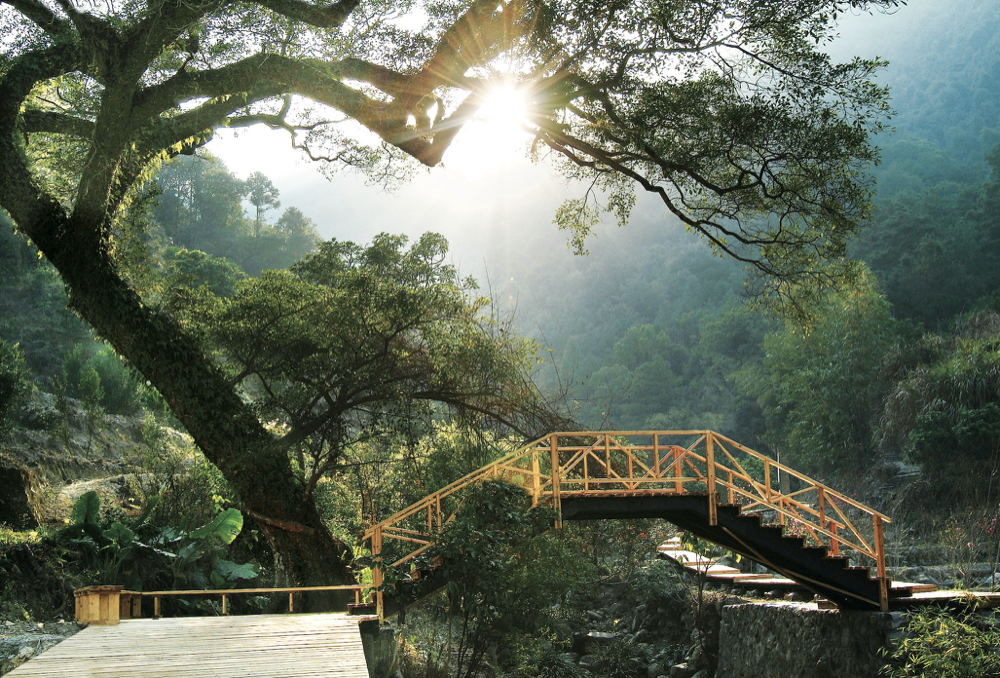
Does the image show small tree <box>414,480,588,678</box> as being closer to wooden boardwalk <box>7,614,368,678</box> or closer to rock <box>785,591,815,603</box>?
wooden boardwalk <box>7,614,368,678</box>

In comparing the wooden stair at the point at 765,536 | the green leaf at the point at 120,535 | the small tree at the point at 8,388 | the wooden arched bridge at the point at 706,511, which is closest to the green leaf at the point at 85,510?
the green leaf at the point at 120,535

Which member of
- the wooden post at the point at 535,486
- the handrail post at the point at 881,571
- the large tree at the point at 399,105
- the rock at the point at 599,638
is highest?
the large tree at the point at 399,105

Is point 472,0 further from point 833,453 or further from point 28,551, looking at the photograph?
point 833,453

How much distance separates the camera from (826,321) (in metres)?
36.1

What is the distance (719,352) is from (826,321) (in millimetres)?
20554

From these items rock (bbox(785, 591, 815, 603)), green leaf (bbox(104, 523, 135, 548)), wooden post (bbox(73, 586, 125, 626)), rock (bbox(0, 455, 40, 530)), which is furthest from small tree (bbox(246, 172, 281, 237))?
wooden post (bbox(73, 586, 125, 626))

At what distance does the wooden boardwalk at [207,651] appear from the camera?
5.78 metres

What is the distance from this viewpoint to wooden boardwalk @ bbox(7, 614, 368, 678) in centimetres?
578

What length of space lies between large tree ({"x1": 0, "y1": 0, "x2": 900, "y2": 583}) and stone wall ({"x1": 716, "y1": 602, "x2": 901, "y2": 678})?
4.95 m

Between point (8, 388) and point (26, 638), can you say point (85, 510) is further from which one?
point (8, 388)

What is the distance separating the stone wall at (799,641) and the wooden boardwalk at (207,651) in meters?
6.76

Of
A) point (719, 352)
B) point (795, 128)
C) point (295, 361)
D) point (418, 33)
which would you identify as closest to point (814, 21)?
point (795, 128)

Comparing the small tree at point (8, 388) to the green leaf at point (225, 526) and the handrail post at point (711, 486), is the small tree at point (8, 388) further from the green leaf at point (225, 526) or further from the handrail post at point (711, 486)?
the handrail post at point (711, 486)

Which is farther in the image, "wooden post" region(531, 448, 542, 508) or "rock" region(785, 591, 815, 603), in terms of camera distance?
"rock" region(785, 591, 815, 603)
